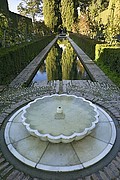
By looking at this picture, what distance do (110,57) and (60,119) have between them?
5038mm

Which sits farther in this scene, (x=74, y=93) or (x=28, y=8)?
(x=28, y=8)

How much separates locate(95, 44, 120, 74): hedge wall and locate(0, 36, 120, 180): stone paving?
1.96 ft

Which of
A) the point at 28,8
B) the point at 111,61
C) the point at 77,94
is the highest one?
the point at 28,8

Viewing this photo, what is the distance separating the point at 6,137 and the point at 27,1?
3839 cm

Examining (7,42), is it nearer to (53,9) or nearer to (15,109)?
(15,109)

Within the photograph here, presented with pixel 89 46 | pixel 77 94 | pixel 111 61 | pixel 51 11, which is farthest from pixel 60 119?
pixel 51 11

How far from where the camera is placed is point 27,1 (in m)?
35.3

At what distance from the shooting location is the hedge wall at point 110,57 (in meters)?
6.23

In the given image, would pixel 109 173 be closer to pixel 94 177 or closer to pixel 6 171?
pixel 94 177

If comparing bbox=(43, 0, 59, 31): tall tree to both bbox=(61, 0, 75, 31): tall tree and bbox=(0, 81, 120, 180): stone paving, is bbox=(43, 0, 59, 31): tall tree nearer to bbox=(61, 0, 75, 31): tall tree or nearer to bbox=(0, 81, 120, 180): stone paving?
bbox=(61, 0, 75, 31): tall tree

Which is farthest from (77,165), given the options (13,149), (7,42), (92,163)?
(7,42)

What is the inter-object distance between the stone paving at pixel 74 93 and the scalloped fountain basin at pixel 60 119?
43 centimetres

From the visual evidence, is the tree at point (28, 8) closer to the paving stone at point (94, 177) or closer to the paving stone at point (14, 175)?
the paving stone at point (14, 175)

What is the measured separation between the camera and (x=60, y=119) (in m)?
2.73
